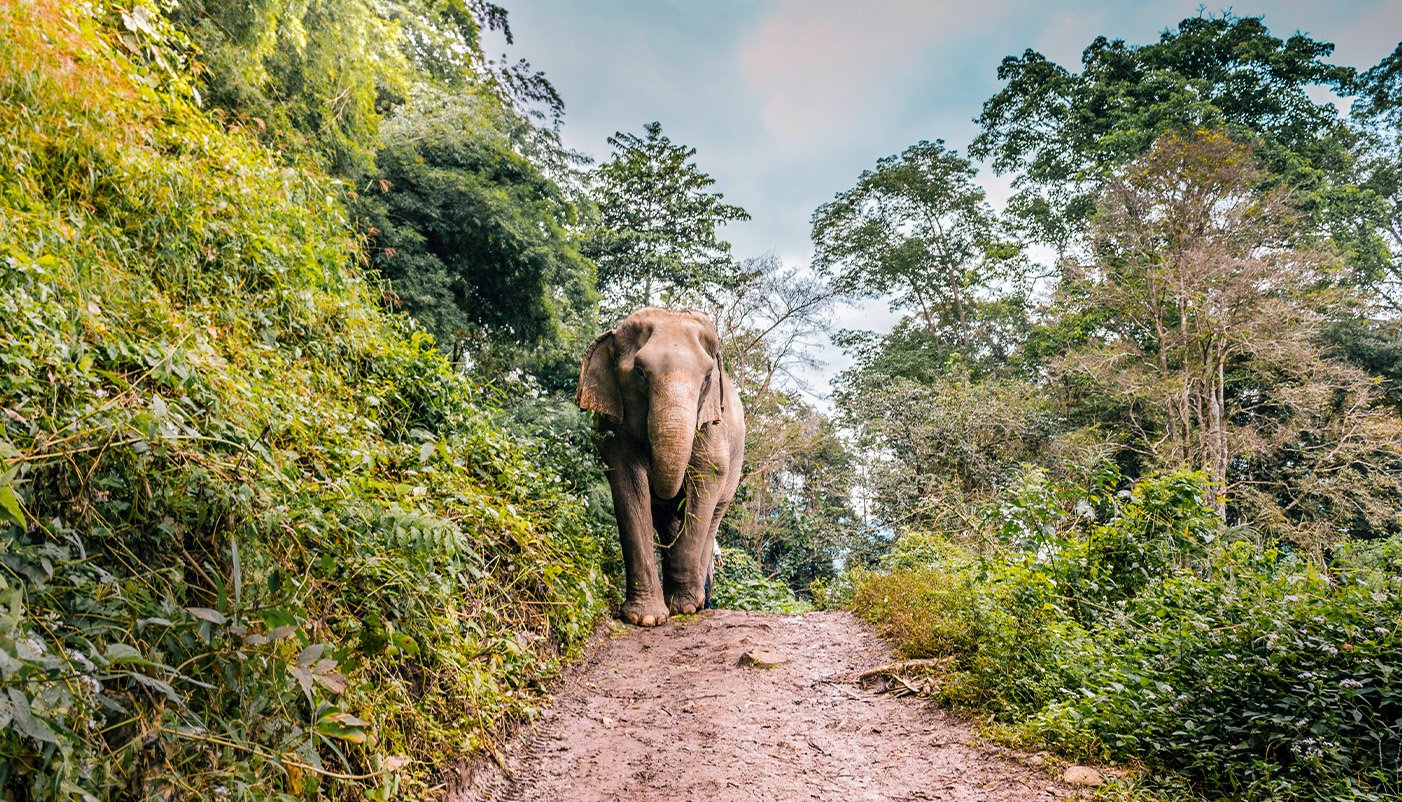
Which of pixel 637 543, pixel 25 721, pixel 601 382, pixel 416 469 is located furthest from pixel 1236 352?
pixel 25 721

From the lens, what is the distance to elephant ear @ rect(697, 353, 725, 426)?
765 centimetres

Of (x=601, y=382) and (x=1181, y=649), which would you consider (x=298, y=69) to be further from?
(x=1181, y=649)

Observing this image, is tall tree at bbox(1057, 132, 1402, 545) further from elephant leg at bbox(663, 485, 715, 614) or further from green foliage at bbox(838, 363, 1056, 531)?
elephant leg at bbox(663, 485, 715, 614)

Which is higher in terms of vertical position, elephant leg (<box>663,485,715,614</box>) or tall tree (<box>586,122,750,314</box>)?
tall tree (<box>586,122,750,314</box>)

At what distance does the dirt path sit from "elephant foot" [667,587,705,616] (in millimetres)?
2038

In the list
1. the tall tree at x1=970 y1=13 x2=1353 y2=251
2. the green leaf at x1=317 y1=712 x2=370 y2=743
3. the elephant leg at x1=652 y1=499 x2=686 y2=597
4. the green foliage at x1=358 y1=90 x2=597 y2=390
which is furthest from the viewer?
the tall tree at x1=970 y1=13 x2=1353 y2=251

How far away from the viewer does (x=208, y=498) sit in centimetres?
240

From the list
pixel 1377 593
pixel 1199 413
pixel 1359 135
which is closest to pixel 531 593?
pixel 1377 593

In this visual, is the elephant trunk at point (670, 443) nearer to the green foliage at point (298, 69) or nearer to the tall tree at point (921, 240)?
the green foliage at point (298, 69)

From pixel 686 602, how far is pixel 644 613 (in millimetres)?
890

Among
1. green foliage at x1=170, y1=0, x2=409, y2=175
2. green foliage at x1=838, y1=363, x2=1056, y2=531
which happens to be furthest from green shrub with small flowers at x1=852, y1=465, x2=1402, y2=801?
green foliage at x1=838, y1=363, x2=1056, y2=531

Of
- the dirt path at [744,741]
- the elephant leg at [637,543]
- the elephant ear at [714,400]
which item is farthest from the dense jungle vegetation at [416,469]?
the elephant ear at [714,400]

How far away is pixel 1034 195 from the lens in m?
24.0

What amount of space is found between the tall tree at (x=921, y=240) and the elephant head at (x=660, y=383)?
17.5 m
